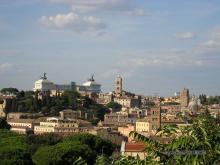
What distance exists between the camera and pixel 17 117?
3499 inches

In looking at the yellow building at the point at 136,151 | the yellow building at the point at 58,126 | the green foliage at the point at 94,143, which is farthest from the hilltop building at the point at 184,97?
the yellow building at the point at 136,151

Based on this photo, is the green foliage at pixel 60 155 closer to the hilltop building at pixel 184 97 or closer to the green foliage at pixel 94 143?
the green foliage at pixel 94 143

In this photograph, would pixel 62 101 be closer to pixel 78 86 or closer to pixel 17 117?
pixel 17 117

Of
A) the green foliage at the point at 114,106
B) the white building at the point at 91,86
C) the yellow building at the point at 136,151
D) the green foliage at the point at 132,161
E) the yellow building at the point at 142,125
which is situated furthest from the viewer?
the white building at the point at 91,86

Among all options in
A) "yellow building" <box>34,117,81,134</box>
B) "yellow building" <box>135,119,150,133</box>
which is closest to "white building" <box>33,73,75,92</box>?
"yellow building" <box>34,117,81,134</box>

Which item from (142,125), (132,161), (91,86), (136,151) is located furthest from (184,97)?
(132,161)

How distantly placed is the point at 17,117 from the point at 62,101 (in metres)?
9.65

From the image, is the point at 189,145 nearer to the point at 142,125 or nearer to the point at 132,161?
the point at 132,161

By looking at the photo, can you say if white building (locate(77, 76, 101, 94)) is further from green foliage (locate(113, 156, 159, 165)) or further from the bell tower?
green foliage (locate(113, 156, 159, 165))

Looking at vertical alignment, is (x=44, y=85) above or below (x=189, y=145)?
above

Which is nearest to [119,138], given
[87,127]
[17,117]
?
[87,127]

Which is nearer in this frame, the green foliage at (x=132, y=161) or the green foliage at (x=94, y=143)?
the green foliage at (x=132, y=161)

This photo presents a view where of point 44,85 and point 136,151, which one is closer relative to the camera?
point 136,151

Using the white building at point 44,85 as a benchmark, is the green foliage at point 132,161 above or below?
below
